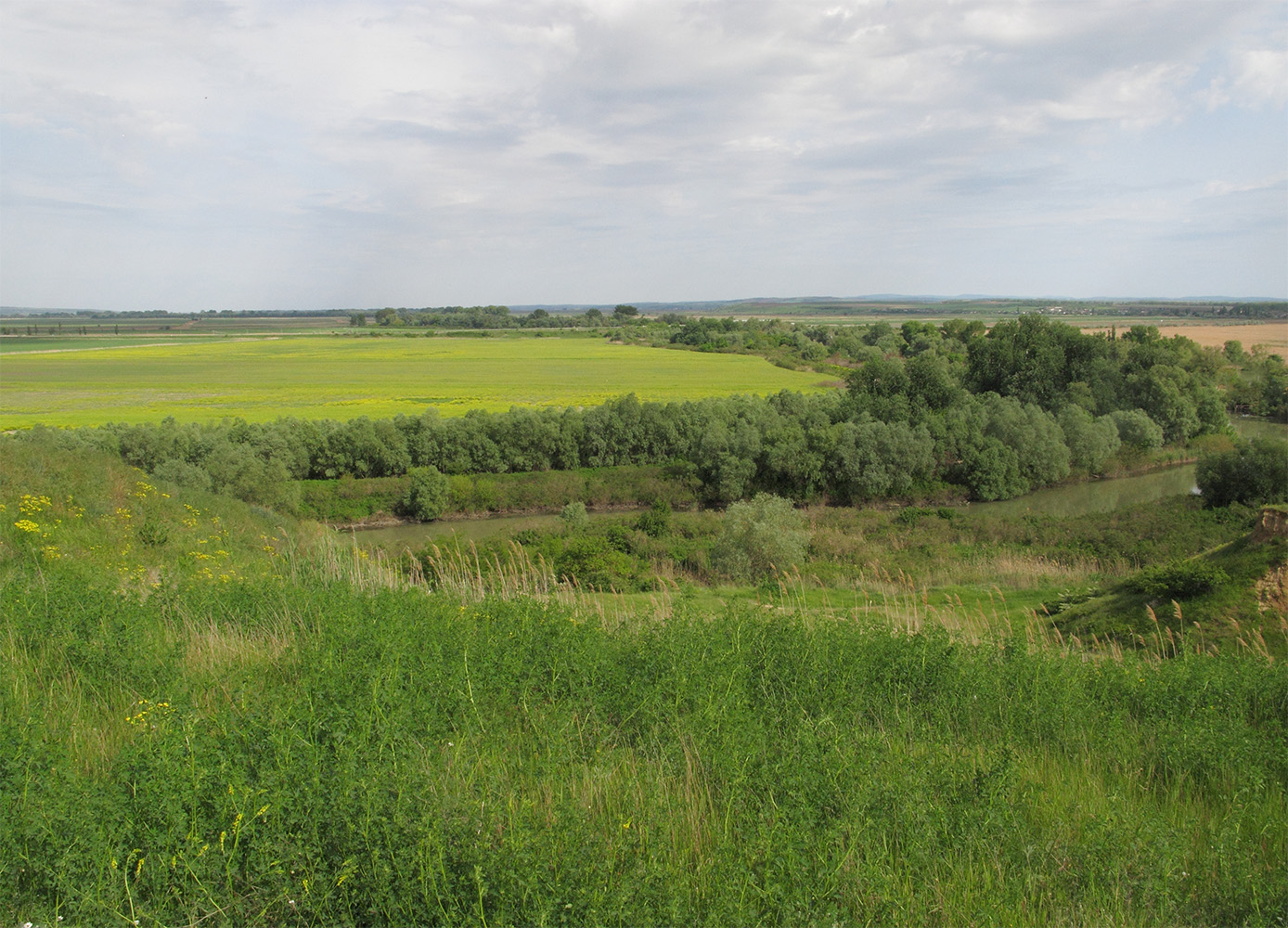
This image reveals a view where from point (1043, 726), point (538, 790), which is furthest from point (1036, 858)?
point (538, 790)

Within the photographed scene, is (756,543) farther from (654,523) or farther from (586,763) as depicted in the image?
(586,763)

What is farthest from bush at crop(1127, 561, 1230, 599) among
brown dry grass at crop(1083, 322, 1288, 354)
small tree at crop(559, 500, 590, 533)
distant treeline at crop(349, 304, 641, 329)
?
distant treeline at crop(349, 304, 641, 329)

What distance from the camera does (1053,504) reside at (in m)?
38.6

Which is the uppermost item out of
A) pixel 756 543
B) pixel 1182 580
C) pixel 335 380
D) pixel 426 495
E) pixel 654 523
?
pixel 335 380

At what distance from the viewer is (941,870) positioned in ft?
10.3

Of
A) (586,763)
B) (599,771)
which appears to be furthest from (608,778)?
(586,763)

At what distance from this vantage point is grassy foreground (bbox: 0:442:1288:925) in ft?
9.14

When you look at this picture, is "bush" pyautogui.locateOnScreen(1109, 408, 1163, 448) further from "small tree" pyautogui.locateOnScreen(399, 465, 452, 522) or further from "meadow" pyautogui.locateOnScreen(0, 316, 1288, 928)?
"small tree" pyautogui.locateOnScreen(399, 465, 452, 522)

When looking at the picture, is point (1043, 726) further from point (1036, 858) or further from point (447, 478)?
point (447, 478)

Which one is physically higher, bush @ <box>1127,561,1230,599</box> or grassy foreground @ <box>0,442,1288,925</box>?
grassy foreground @ <box>0,442,1288,925</box>

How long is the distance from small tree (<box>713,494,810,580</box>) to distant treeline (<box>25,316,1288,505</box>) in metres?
13.0

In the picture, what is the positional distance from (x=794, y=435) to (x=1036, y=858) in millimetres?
36856

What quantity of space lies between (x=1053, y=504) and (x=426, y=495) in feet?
102

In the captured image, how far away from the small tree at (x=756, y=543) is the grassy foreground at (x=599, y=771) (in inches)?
→ 633
